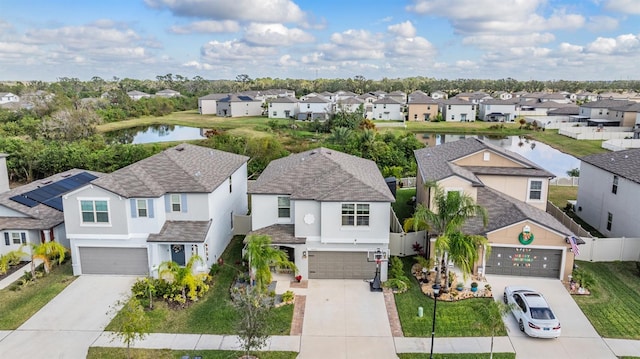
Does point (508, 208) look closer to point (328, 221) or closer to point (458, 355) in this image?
point (328, 221)

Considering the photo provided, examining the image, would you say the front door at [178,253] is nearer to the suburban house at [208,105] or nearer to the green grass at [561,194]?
the green grass at [561,194]

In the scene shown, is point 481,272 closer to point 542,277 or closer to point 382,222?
point 542,277

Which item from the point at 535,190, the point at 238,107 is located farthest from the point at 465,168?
the point at 238,107

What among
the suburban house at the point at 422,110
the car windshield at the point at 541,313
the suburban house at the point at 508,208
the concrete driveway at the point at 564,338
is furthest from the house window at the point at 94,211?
the suburban house at the point at 422,110

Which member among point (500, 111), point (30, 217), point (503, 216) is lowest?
point (30, 217)

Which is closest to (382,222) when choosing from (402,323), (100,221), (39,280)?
(402,323)

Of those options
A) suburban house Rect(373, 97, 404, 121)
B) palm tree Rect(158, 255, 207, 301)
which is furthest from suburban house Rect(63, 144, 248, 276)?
suburban house Rect(373, 97, 404, 121)

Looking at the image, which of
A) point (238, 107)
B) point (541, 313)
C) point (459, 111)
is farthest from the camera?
point (238, 107)
